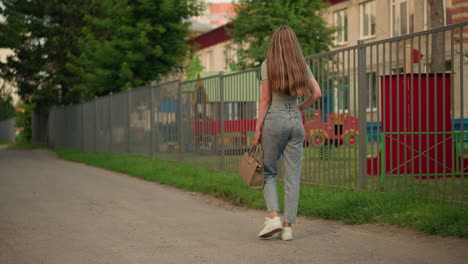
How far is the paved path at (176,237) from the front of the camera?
499 centimetres

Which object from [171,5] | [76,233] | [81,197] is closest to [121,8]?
[171,5]

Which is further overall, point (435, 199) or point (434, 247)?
point (435, 199)

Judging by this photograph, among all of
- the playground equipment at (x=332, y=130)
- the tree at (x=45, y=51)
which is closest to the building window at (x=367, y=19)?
the tree at (x=45, y=51)

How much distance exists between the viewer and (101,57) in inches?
936

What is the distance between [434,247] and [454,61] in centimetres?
246

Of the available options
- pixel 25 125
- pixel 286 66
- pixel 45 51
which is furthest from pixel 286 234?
pixel 25 125

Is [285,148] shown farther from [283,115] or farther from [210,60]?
[210,60]

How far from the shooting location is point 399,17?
2628 centimetres

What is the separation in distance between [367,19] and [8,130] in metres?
48.8

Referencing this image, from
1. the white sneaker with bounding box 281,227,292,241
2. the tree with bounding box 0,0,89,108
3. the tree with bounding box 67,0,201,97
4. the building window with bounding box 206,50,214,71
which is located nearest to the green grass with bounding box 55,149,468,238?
the white sneaker with bounding box 281,227,292,241

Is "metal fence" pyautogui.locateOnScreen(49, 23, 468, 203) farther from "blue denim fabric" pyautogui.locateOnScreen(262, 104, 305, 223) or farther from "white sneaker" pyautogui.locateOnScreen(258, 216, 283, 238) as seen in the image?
"white sneaker" pyautogui.locateOnScreen(258, 216, 283, 238)

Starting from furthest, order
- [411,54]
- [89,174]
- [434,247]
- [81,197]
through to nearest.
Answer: [89,174], [81,197], [411,54], [434,247]

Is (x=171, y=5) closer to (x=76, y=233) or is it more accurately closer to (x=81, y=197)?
(x=81, y=197)

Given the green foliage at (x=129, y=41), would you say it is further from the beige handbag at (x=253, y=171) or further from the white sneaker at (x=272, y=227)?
the white sneaker at (x=272, y=227)
